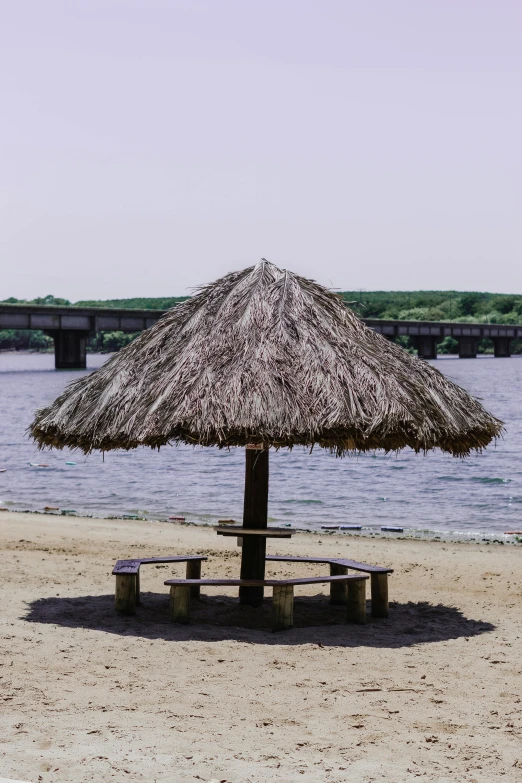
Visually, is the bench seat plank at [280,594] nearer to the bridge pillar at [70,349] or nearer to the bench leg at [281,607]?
the bench leg at [281,607]

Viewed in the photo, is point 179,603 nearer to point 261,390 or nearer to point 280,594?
point 280,594

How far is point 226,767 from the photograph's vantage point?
6824 millimetres

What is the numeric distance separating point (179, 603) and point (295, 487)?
66.8 feet

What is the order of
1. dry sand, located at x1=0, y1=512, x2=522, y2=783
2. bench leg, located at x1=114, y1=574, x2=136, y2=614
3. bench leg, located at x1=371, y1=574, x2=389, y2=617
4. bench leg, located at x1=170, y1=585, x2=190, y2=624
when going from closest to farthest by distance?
dry sand, located at x1=0, y1=512, x2=522, y2=783 → bench leg, located at x1=170, y1=585, x2=190, y2=624 → bench leg, located at x1=114, y1=574, x2=136, y2=614 → bench leg, located at x1=371, y1=574, x2=389, y2=617

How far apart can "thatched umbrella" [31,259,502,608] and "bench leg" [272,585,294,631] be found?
2.61 feet

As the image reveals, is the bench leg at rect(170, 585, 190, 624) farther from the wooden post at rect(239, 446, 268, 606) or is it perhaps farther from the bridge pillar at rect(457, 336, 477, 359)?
the bridge pillar at rect(457, 336, 477, 359)

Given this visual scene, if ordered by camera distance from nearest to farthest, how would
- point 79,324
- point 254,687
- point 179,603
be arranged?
point 254,687, point 179,603, point 79,324

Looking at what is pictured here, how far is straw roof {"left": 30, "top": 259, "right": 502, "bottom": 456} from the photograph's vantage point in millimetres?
10227

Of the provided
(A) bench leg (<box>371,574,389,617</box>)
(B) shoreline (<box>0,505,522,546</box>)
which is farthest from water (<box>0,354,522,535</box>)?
(A) bench leg (<box>371,574,389,617</box>)

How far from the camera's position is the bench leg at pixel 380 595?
38.7ft

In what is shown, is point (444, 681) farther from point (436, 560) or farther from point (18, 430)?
point (18, 430)

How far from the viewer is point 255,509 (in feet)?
37.3

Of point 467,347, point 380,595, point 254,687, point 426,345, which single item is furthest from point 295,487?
point 467,347

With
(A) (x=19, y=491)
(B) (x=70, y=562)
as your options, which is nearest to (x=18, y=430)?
(A) (x=19, y=491)
